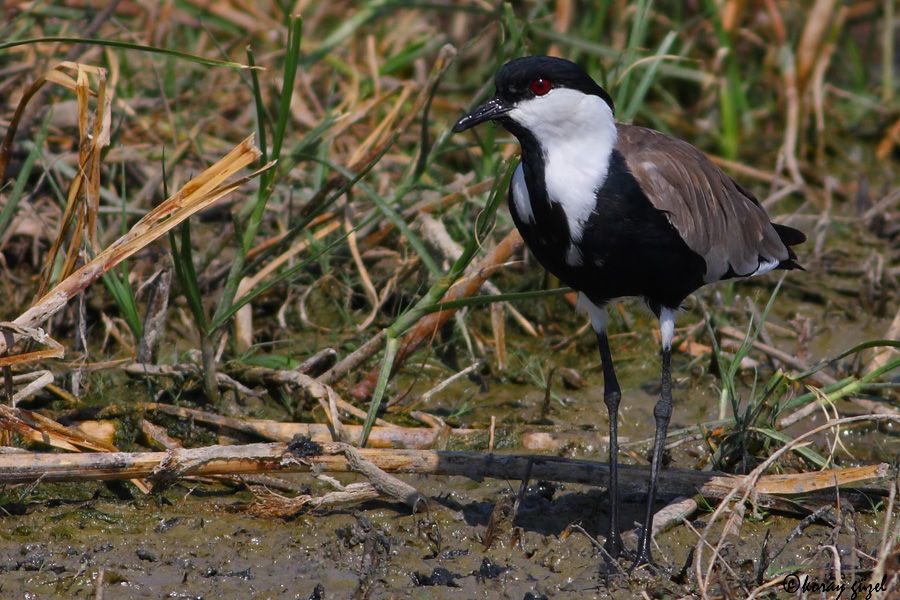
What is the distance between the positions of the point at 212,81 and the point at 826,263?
119 inches

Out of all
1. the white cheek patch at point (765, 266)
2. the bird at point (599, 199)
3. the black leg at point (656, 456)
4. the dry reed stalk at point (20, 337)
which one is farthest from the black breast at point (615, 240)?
the dry reed stalk at point (20, 337)

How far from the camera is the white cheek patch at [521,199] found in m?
3.83

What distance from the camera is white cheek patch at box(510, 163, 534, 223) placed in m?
3.83

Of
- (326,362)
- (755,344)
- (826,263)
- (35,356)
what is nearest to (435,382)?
(326,362)

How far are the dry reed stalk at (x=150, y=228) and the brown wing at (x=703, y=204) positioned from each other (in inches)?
46.7

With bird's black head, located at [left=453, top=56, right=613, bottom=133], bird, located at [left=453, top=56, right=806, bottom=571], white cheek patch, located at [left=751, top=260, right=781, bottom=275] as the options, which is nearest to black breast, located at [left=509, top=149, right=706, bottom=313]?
bird, located at [left=453, top=56, right=806, bottom=571]

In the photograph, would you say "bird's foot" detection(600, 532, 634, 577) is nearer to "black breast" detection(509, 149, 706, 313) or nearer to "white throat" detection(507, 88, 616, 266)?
"black breast" detection(509, 149, 706, 313)

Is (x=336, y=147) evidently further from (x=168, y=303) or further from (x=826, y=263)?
(x=826, y=263)

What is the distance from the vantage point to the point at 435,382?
4836 millimetres

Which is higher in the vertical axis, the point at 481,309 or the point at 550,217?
the point at 550,217

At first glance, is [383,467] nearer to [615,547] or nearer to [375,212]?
[615,547]

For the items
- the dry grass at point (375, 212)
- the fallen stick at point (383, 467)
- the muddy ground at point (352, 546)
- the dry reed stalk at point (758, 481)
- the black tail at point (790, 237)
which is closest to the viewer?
the dry reed stalk at point (758, 481)

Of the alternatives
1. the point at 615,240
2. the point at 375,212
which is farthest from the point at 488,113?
the point at 375,212

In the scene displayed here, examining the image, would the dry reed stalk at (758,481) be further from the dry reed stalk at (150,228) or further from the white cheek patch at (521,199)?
the dry reed stalk at (150,228)
